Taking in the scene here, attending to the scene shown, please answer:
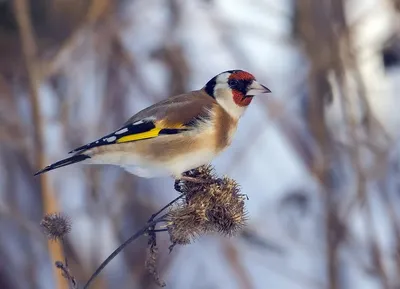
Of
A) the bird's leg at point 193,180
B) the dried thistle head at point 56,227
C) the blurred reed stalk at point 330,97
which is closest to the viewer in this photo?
the dried thistle head at point 56,227

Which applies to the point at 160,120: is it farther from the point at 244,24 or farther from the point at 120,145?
the point at 244,24

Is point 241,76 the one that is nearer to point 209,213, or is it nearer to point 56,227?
point 209,213

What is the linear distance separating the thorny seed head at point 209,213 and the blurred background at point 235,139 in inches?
63.2

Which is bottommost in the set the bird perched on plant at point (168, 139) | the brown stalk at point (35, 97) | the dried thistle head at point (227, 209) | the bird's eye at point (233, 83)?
the dried thistle head at point (227, 209)

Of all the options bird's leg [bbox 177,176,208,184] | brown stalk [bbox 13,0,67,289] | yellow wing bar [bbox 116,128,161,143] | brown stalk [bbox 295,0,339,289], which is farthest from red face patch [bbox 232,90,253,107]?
brown stalk [bbox 295,0,339,289]

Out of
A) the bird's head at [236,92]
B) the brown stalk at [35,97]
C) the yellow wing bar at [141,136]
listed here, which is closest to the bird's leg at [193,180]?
the yellow wing bar at [141,136]

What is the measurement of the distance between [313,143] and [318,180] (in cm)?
45

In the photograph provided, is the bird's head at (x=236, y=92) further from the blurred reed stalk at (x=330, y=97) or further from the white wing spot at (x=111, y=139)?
the blurred reed stalk at (x=330, y=97)

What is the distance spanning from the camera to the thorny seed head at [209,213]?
2.06 m

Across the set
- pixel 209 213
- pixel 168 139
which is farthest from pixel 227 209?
pixel 168 139

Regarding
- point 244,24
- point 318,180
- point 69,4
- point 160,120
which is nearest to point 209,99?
point 160,120

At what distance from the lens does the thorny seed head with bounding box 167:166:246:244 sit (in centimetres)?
206

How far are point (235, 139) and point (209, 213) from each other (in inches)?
104

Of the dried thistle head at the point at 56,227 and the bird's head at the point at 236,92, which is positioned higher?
the bird's head at the point at 236,92
